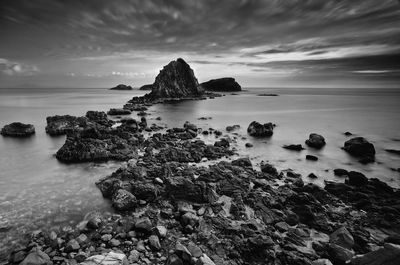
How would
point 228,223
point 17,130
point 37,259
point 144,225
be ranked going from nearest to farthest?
point 37,259 < point 144,225 < point 228,223 < point 17,130

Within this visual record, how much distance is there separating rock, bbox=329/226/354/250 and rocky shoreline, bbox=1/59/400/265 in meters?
0.03

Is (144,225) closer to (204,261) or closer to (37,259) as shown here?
(204,261)

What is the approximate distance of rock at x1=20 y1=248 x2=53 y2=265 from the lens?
21.3 feet

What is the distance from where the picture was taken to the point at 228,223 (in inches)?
343

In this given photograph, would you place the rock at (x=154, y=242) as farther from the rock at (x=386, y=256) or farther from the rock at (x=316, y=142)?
the rock at (x=316, y=142)

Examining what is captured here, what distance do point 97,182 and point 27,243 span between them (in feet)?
17.3

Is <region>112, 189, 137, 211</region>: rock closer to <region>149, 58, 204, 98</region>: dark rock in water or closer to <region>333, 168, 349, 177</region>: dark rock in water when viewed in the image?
<region>333, 168, 349, 177</region>: dark rock in water

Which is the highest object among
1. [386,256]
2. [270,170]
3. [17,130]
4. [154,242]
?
[386,256]

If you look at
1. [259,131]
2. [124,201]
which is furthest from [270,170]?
[259,131]

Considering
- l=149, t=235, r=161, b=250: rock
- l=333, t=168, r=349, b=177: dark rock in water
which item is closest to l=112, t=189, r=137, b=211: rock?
l=149, t=235, r=161, b=250: rock

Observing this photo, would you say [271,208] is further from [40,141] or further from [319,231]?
[40,141]

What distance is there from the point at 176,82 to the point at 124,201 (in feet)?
363

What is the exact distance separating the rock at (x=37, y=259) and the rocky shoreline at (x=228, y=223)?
0.03m

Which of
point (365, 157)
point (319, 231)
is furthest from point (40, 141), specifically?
point (365, 157)
